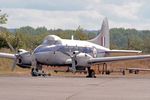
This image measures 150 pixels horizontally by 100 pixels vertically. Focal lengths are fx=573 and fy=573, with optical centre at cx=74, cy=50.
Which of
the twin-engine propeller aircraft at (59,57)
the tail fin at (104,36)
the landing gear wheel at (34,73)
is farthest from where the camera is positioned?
the tail fin at (104,36)

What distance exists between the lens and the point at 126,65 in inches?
3022

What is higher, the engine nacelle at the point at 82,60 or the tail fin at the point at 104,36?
the tail fin at the point at 104,36

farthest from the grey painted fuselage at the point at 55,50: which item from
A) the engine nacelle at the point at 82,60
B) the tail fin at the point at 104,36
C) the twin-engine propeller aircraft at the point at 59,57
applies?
the tail fin at the point at 104,36

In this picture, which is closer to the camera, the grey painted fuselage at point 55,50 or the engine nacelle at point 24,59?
the grey painted fuselage at point 55,50

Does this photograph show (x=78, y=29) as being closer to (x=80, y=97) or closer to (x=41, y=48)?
(x=41, y=48)

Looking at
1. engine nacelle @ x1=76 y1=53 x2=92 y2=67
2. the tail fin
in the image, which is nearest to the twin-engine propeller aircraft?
engine nacelle @ x1=76 y1=53 x2=92 y2=67

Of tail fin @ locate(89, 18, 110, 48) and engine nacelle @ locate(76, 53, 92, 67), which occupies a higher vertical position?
tail fin @ locate(89, 18, 110, 48)

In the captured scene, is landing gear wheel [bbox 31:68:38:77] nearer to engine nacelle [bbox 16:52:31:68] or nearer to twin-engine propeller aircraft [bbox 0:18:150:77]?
twin-engine propeller aircraft [bbox 0:18:150:77]

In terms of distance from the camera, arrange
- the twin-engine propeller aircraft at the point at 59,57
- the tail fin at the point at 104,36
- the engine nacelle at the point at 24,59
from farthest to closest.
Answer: the tail fin at the point at 104,36
the engine nacelle at the point at 24,59
the twin-engine propeller aircraft at the point at 59,57

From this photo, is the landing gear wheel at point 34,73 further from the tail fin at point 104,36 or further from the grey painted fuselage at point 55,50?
the tail fin at point 104,36

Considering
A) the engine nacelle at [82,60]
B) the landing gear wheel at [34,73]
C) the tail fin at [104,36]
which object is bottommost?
the landing gear wheel at [34,73]

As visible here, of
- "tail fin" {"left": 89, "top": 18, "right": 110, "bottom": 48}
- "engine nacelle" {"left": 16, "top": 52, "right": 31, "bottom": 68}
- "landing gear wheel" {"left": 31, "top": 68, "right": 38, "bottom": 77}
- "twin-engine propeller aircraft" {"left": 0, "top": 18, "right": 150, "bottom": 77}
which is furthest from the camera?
"tail fin" {"left": 89, "top": 18, "right": 110, "bottom": 48}

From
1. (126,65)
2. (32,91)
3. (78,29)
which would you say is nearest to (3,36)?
(126,65)

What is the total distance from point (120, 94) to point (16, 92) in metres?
3.82
